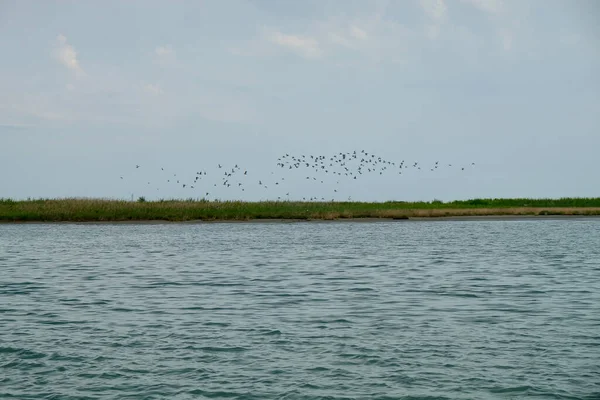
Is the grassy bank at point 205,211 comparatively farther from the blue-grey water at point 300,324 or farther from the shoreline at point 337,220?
the blue-grey water at point 300,324

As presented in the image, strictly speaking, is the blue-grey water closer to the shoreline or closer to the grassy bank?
the shoreline

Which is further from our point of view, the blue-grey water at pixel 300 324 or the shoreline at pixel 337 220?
the shoreline at pixel 337 220

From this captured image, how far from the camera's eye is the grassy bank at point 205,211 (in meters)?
54.3

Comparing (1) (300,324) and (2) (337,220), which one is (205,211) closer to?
(2) (337,220)

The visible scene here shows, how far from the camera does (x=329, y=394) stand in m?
9.90

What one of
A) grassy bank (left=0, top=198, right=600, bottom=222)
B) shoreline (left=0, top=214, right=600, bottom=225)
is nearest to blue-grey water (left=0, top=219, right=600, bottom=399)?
shoreline (left=0, top=214, right=600, bottom=225)

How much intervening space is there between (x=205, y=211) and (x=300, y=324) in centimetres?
4183

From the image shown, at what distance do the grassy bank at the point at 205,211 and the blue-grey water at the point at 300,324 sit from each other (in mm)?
22718

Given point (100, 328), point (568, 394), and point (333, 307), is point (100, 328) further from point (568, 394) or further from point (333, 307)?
point (568, 394)

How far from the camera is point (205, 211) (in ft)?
184

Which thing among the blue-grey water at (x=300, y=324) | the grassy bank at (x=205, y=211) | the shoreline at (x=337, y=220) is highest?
the grassy bank at (x=205, y=211)

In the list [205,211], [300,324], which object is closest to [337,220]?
[205,211]

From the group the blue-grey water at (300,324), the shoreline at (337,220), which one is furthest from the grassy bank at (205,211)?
the blue-grey water at (300,324)

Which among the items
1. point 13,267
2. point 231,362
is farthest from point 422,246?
point 231,362
